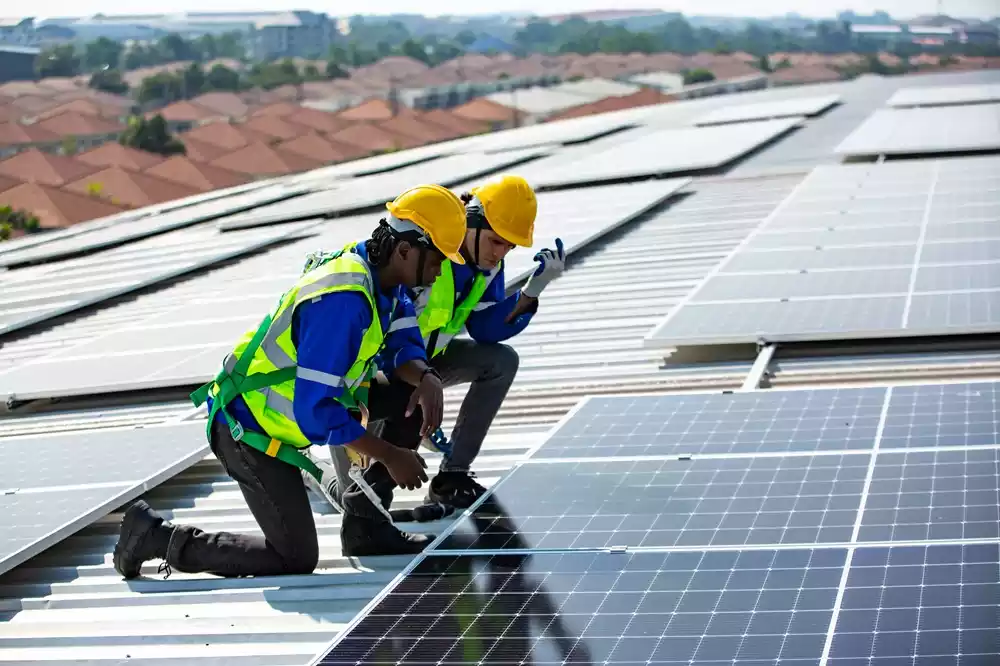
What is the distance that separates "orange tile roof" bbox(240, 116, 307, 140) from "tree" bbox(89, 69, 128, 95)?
78.0m

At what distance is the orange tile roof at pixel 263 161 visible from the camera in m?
77.9

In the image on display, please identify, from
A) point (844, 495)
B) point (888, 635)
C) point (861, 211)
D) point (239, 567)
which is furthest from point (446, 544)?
point (861, 211)

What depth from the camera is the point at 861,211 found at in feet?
55.4

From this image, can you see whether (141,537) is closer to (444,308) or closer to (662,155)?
(444,308)

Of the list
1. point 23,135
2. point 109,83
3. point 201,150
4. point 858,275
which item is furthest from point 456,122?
point 858,275

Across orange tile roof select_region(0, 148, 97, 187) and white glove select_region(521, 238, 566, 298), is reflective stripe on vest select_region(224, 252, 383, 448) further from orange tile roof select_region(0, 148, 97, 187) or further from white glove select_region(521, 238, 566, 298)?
orange tile roof select_region(0, 148, 97, 187)

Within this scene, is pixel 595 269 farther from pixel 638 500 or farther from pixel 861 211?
pixel 638 500

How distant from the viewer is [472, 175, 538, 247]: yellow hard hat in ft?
27.9

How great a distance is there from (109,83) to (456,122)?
83.7 metres

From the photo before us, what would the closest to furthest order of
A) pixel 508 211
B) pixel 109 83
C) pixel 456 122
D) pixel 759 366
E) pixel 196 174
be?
pixel 508 211 < pixel 759 366 < pixel 196 174 < pixel 456 122 < pixel 109 83

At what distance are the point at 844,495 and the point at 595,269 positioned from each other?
31.8 feet

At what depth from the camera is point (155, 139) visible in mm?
96750

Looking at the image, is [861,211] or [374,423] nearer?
[374,423]

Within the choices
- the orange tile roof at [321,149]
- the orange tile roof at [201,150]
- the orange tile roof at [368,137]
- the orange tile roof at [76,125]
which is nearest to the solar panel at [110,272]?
the orange tile roof at [321,149]
